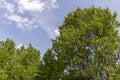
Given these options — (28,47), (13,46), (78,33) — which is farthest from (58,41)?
(28,47)

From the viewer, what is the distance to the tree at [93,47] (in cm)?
3812

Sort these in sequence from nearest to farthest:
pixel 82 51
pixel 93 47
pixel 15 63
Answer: pixel 93 47 → pixel 82 51 → pixel 15 63

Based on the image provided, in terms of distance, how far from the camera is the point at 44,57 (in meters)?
49.7

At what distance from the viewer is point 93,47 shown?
38.6 meters

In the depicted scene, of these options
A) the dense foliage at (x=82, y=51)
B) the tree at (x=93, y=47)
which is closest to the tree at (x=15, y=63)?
the dense foliage at (x=82, y=51)

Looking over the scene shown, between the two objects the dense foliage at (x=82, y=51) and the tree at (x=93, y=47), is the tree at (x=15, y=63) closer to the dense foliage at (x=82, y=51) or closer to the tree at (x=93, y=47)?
the dense foliage at (x=82, y=51)

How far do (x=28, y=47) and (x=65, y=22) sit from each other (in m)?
11.5

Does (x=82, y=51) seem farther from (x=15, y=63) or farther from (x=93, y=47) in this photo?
(x=15, y=63)

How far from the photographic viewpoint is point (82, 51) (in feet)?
130

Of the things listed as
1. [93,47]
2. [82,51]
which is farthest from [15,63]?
[93,47]

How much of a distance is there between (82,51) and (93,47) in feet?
6.02

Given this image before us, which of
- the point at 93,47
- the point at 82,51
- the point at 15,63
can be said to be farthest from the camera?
the point at 15,63

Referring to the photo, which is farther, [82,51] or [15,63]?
[15,63]

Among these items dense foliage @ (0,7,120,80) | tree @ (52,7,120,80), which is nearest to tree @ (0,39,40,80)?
dense foliage @ (0,7,120,80)
